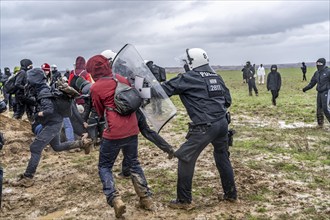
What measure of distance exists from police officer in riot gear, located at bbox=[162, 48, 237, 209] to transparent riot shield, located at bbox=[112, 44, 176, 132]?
0.25 meters

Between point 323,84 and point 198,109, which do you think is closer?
point 198,109

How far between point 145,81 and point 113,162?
3.70 ft

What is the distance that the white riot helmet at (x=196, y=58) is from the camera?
205 inches

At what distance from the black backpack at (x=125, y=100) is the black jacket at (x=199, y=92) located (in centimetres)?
44

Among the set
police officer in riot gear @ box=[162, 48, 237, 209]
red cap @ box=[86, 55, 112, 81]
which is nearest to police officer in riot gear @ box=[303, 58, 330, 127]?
police officer in riot gear @ box=[162, 48, 237, 209]

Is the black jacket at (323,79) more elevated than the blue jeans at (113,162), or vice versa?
the black jacket at (323,79)

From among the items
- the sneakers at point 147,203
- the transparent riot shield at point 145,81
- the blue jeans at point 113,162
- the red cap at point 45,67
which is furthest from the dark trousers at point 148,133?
the red cap at point 45,67

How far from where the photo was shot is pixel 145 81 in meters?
5.29

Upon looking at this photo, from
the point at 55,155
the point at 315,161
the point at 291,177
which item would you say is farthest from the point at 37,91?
the point at 315,161

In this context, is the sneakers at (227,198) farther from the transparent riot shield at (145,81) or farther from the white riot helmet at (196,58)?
the white riot helmet at (196,58)

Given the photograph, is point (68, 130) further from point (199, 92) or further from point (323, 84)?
point (323, 84)

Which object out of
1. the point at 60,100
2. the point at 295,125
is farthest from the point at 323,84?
the point at 60,100

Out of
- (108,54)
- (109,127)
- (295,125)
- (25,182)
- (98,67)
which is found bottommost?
(295,125)

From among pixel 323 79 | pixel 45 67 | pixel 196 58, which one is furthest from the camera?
pixel 323 79
